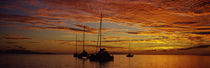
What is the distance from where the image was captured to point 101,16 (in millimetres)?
90750

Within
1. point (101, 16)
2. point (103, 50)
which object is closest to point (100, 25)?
point (101, 16)

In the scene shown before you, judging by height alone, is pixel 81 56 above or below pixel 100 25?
below

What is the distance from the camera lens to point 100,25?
300ft

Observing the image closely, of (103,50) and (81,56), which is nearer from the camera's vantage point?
(103,50)

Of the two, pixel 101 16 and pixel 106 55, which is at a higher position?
pixel 101 16

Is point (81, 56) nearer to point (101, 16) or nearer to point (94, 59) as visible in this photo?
A: point (94, 59)

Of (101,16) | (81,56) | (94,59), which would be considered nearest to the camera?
(101,16)

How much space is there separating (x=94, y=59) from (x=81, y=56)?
154ft

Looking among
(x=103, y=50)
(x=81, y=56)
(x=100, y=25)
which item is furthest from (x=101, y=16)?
(x=81, y=56)

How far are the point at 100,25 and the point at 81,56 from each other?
56.5 m

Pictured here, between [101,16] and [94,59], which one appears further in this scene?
[94,59]

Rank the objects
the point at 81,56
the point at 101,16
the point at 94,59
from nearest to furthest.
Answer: the point at 101,16, the point at 94,59, the point at 81,56

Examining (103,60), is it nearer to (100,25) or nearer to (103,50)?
(103,50)

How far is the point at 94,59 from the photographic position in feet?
319
